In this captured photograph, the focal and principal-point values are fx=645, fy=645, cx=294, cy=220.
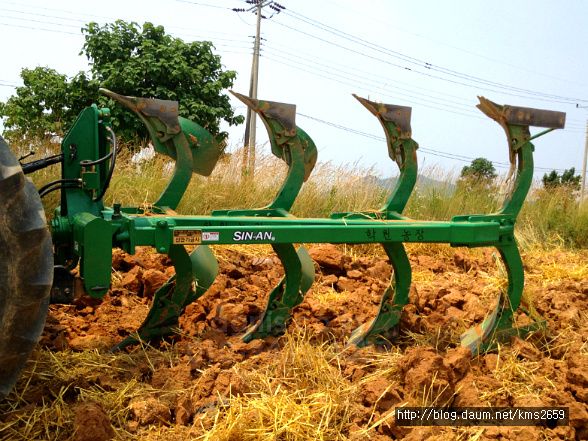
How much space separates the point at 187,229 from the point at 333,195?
5850 mm

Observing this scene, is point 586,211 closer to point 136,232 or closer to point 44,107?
point 136,232

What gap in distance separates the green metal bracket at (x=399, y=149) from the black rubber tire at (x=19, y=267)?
246 centimetres

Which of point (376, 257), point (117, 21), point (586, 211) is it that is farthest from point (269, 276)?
point (117, 21)

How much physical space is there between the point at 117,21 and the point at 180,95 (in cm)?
274

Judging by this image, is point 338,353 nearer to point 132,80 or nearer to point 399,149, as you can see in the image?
point 399,149

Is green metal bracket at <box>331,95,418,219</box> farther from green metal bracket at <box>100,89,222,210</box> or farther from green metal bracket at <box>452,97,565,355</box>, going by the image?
green metal bracket at <box>100,89,222,210</box>

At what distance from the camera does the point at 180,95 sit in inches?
663

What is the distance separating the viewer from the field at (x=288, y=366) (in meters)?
2.88

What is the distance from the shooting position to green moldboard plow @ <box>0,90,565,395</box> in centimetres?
234

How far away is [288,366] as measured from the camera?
3.38 meters

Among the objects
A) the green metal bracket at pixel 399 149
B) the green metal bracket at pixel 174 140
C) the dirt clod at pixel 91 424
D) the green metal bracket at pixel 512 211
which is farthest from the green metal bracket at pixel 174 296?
the green metal bracket at pixel 512 211

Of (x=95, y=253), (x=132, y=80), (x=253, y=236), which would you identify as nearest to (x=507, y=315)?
(x=253, y=236)

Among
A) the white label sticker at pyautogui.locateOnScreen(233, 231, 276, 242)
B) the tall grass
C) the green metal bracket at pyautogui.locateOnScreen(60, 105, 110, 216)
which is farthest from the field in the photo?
the tall grass

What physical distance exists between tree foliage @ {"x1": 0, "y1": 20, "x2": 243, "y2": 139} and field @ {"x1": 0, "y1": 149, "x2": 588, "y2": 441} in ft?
38.7
